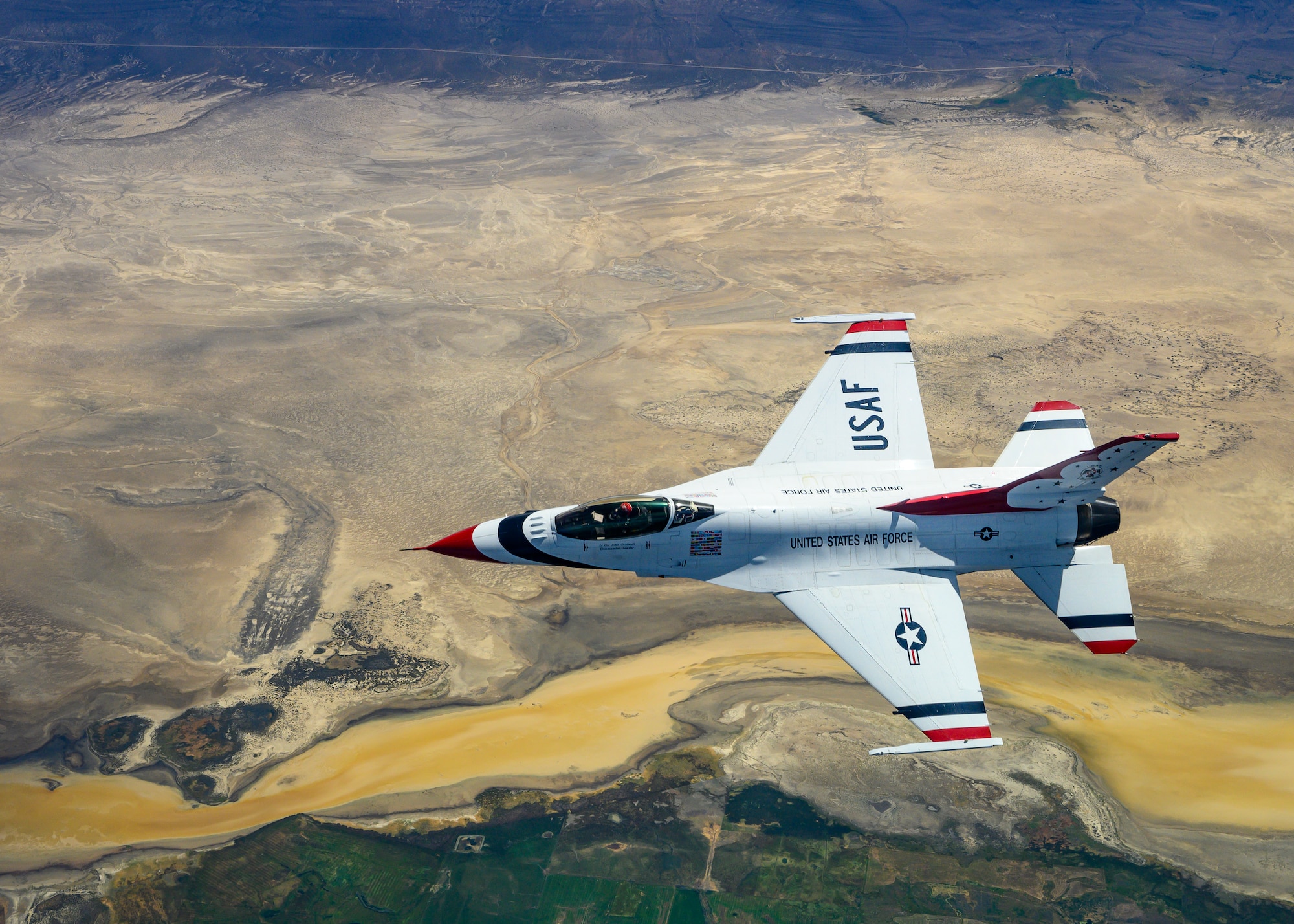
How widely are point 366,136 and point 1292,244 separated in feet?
264

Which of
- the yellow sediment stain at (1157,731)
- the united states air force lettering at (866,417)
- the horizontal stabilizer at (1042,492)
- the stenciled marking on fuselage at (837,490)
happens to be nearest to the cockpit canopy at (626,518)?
the stenciled marking on fuselage at (837,490)

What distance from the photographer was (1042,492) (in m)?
24.0

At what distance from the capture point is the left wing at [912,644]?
2138 cm

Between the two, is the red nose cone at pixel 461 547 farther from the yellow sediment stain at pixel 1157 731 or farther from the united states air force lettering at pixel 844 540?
the yellow sediment stain at pixel 1157 731

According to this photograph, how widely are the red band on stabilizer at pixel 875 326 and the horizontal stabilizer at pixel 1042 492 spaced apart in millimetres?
7591

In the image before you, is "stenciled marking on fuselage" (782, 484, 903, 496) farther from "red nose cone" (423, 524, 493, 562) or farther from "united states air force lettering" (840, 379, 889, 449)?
"red nose cone" (423, 524, 493, 562)

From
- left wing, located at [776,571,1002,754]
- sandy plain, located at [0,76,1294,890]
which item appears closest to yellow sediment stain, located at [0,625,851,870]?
sandy plain, located at [0,76,1294,890]

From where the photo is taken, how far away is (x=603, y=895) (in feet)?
76.9

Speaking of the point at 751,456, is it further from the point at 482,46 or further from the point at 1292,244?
the point at 482,46

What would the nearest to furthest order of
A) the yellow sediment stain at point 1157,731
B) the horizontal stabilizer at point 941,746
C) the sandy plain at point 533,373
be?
the horizontal stabilizer at point 941,746 < the yellow sediment stain at point 1157,731 < the sandy plain at point 533,373

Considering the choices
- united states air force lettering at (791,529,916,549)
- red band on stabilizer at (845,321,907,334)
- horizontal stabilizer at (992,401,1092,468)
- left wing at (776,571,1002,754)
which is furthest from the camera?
red band on stabilizer at (845,321,907,334)

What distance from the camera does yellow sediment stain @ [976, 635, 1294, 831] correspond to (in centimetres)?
2508

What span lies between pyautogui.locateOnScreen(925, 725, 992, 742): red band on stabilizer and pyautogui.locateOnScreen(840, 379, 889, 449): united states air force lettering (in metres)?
9.71

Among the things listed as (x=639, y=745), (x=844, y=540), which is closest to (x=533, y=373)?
(x=639, y=745)
